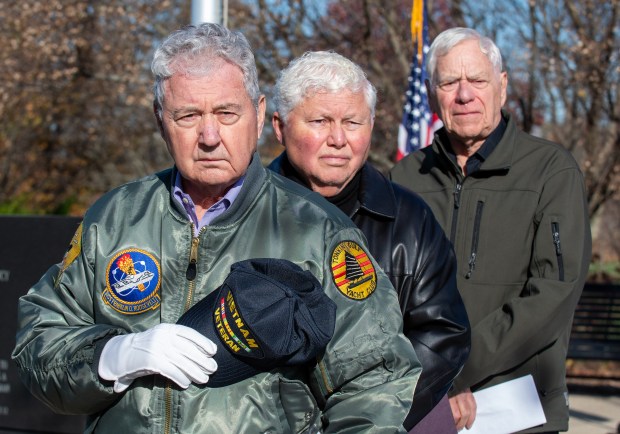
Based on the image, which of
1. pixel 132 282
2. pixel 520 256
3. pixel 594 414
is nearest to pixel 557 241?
pixel 520 256

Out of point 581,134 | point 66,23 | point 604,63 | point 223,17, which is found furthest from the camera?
point 66,23

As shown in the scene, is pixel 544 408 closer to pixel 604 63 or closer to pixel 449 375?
pixel 449 375

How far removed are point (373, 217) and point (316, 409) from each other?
899mm

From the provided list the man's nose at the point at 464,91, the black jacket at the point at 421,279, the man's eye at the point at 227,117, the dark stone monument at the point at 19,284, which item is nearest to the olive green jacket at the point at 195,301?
the man's eye at the point at 227,117

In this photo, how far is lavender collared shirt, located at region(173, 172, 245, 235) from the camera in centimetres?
230

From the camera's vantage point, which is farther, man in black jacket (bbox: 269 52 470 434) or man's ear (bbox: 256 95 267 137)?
man in black jacket (bbox: 269 52 470 434)

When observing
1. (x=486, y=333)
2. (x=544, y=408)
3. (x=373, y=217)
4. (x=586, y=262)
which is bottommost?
(x=544, y=408)

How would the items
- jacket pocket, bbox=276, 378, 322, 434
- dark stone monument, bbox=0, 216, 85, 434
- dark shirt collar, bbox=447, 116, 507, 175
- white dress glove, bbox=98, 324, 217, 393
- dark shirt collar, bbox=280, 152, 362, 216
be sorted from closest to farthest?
white dress glove, bbox=98, 324, 217, 393 → jacket pocket, bbox=276, 378, 322, 434 → dark shirt collar, bbox=280, 152, 362, 216 → dark shirt collar, bbox=447, 116, 507, 175 → dark stone monument, bbox=0, 216, 85, 434

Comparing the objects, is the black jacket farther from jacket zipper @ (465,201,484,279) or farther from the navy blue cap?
the navy blue cap

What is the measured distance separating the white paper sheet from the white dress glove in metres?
1.58

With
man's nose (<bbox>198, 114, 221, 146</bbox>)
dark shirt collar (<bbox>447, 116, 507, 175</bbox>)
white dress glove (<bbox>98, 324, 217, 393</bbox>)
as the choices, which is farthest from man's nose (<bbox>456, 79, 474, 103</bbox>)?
white dress glove (<bbox>98, 324, 217, 393</bbox>)

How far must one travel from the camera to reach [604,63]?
1018cm

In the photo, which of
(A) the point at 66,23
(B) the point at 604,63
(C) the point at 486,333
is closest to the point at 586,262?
(C) the point at 486,333

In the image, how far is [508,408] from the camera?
10.8 feet
